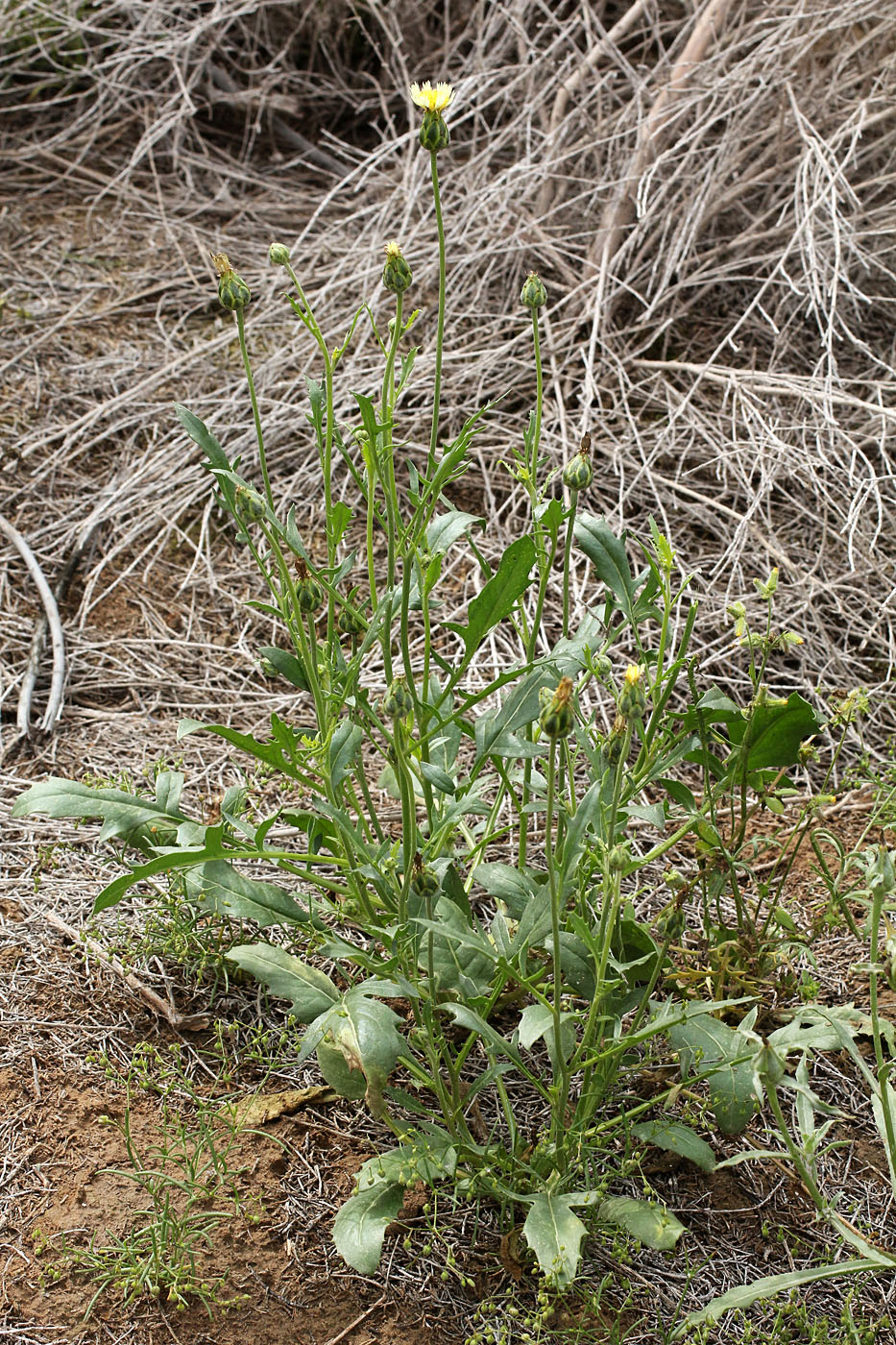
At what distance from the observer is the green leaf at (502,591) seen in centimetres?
174

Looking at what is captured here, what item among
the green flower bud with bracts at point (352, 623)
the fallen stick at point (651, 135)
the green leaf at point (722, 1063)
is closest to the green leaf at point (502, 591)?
the green flower bud with bracts at point (352, 623)

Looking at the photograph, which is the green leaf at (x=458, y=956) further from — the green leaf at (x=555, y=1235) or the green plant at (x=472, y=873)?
the green leaf at (x=555, y=1235)

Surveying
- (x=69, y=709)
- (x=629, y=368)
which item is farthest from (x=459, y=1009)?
(x=629, y=368)

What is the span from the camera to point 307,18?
4754 mm

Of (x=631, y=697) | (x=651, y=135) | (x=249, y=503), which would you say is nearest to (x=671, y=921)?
(x=631, y=697)

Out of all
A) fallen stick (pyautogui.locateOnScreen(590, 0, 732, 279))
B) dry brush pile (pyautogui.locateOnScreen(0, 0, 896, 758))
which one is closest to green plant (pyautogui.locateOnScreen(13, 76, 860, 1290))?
dry brush pile (pyautogui.locateOnScreen(0, 0, 896, 758))

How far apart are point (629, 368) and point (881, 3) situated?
1.29 meters

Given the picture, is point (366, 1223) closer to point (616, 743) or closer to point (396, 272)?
point (616, 743)

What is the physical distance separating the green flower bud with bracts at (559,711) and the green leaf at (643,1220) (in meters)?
0.71

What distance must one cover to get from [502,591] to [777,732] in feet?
1.92

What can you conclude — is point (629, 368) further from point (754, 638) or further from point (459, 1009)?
point (459, 1009)

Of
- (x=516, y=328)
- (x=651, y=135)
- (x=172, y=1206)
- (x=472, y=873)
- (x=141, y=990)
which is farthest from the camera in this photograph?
(x=516, y=328)

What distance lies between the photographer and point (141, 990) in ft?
6.89

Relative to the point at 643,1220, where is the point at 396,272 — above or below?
above
